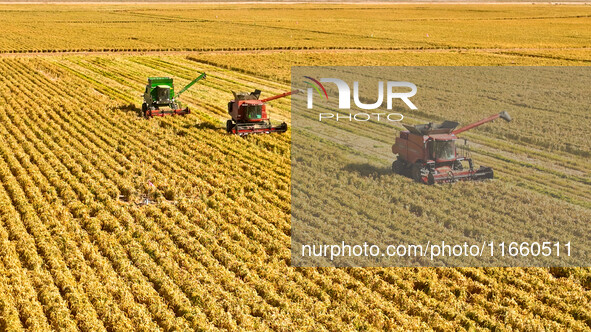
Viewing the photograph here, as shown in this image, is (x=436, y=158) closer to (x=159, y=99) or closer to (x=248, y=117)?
(x=248, y=117)

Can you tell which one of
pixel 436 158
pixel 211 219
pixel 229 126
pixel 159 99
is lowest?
pixel 211 219

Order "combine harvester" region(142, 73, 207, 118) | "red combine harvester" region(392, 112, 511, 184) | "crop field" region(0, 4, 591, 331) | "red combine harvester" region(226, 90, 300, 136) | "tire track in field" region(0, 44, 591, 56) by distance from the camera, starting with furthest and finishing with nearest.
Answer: "tire track in field" region(0, 44, 591, 56)
"combine harvester" region(142, 73, 207, 118)
"red combine harvester" region(226, 90, 300, 136)
"red combine harvester" region(392, 112, 511, 184)
"crop field" region(0, 4, 591, 331)

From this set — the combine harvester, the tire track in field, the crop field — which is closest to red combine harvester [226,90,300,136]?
the crop field

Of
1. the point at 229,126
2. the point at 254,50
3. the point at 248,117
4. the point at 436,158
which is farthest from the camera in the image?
the point at 254,50

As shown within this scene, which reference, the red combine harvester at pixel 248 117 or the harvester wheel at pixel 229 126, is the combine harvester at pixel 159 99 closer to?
the harvester wheel at pixel 229 126

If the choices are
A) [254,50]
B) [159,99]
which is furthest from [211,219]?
[254,50]

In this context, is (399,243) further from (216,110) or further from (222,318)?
(216,110)

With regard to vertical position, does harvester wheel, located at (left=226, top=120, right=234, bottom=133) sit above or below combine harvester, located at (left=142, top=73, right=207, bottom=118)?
below

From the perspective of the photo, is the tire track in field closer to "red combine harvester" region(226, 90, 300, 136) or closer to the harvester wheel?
the harvester wheel

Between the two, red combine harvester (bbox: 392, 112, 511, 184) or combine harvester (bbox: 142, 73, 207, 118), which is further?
combine harvester (bbox: 142, 73, 207, 118)

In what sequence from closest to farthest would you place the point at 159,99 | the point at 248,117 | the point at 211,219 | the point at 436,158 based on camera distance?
the point at 211,219 < the point at 436,158 < the point at 248,117 < the point at 159,99

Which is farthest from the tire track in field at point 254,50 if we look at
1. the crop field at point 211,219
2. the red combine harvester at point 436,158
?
the red combine harvester at point 436,158

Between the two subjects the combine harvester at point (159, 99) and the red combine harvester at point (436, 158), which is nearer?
the red combine harvester at point (436, 158)

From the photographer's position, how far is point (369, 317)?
13.1 metres
